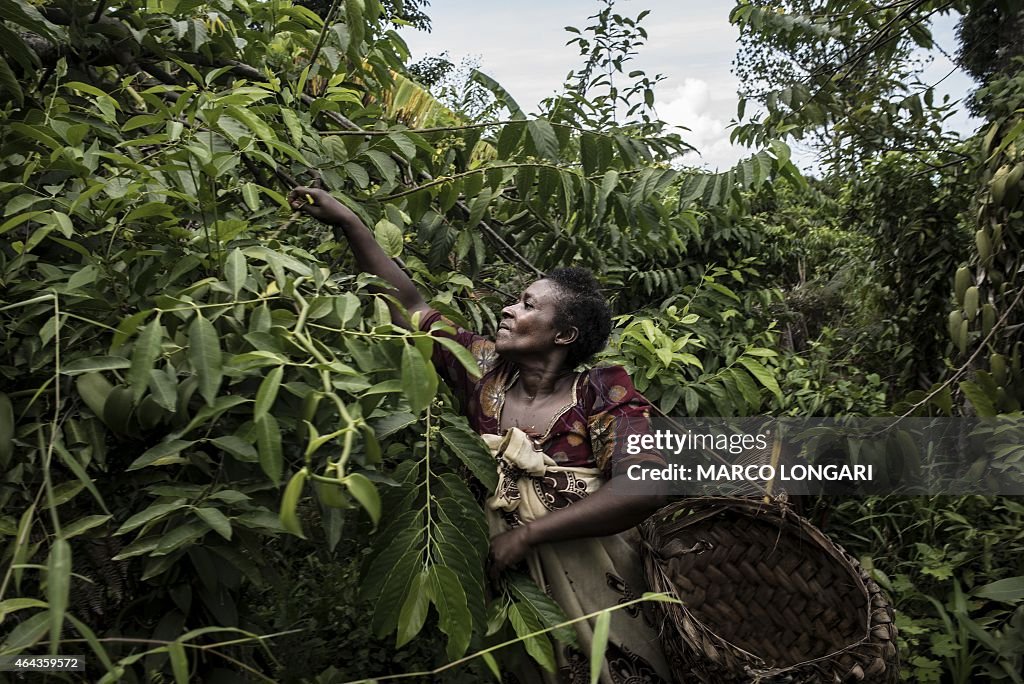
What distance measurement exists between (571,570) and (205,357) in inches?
39.6

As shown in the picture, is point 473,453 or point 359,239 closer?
point 473,453

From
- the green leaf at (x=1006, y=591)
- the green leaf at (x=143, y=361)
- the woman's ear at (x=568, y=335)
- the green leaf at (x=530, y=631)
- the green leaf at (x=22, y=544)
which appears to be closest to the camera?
the green leaf at (x=22, y=544)

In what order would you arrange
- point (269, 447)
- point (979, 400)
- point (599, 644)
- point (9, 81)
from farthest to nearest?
point (979, 400), point (9, 81), point (269, 447), point (599, 644)

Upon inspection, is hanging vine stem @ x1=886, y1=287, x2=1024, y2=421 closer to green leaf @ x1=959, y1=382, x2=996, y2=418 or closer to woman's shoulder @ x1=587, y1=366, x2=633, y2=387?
green leaf @ x1=959, y1=382, x2=996, y2=418

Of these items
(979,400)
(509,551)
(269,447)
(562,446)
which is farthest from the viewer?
(979,400)

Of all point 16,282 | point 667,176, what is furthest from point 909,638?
point 16,282

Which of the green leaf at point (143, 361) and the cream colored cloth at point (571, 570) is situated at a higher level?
the green leaf at point (143, 361)

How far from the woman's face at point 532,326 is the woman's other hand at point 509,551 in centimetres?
44

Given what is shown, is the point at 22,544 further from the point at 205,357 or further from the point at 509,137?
the point at 509,137

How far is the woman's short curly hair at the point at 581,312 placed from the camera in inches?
78.6

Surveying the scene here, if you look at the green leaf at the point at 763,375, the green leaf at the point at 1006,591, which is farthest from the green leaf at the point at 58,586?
the green leaf at the point at 1006,591

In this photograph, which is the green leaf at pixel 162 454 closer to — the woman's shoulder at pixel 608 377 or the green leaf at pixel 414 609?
the green leaf at pixel 414 609

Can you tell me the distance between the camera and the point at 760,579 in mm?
2154

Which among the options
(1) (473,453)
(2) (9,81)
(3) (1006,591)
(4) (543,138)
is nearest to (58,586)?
(1) (473,453)
